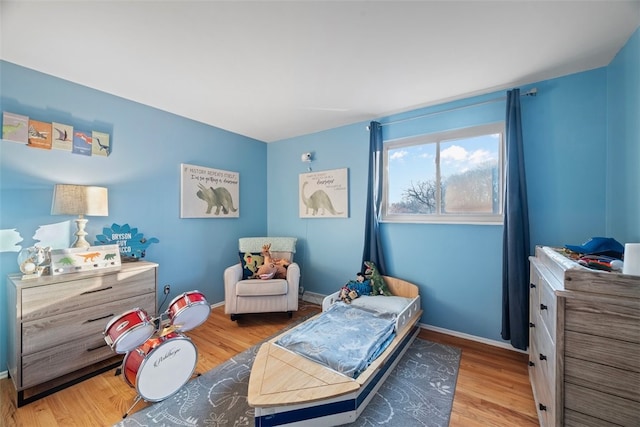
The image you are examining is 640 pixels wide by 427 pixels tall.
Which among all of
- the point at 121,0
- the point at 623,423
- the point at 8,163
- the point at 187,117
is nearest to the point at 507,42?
the point at 623,423

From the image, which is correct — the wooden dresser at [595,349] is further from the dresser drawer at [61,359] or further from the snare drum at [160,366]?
the dresser drawer at [61,359]

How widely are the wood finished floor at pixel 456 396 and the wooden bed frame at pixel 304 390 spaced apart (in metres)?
0.56

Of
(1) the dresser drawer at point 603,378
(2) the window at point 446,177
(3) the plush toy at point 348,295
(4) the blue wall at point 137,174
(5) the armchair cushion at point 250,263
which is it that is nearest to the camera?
(1) the dresser drawer at point 603,378

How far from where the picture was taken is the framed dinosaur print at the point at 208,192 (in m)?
2.91

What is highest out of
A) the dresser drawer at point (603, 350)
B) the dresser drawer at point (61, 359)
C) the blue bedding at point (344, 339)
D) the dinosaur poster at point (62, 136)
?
the dinosaur poster at point (62, 136)

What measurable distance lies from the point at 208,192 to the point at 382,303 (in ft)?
8.19

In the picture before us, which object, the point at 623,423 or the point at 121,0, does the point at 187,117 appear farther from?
the point at 623,423

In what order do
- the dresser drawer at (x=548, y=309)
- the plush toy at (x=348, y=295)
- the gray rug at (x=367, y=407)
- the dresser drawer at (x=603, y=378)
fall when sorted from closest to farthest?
the dresser drawer at (x=603, y=378) → the dresser drawer at (x=548, y=309) → the gray rug at (x=367, y=407) → the plush toy at (x=348, y=295)

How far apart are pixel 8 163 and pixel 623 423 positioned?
12.6ft

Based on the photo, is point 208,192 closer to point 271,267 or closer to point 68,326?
point 271,267

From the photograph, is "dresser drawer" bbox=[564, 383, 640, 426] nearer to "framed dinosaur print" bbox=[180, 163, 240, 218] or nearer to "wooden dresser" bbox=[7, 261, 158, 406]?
"wooden dresser" bbox=[7, 261, 158, 406]

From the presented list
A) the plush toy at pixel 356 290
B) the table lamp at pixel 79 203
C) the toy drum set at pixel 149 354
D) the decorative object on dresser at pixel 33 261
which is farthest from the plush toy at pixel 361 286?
the decorative object on dresser at pixel 33 261

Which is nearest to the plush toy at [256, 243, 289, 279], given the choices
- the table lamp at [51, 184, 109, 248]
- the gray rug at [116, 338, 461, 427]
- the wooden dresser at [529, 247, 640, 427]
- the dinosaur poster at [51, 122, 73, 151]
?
the gray rug at [116, 338, 461, 427]

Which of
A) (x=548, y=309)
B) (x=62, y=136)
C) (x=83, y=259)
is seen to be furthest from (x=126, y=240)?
(x=548, y=309)
